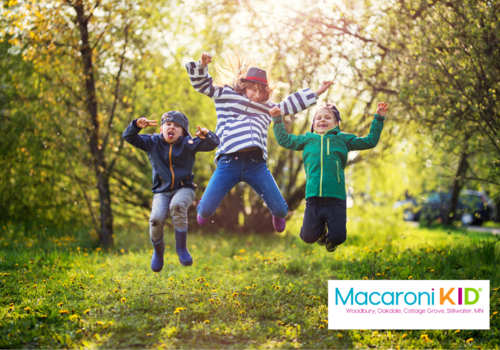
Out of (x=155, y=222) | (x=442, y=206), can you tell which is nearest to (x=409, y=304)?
(x=155, y=222)

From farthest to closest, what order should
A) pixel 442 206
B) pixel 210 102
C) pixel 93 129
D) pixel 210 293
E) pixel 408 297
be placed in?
pixel 442 206, pixel 210 102, pixel 93 129, pixel 210 293, pixel 408 297

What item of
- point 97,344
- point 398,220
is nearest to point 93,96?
point 97,344

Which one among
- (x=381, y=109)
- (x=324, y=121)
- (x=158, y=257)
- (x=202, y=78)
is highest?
(x=202, y=78)

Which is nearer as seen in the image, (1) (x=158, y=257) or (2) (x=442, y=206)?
(1) (x=158, y=257)

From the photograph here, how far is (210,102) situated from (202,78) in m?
4.40

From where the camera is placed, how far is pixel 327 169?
4551mm

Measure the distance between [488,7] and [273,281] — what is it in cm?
469

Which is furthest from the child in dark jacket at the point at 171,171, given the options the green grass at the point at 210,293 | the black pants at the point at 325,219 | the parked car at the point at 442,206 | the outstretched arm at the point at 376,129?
the parked car at the point at 442,206

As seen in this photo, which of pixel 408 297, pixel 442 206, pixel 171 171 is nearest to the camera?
pixel 171 171

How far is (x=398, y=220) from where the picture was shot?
10664 mm

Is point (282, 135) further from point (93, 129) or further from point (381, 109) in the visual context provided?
point (93, 129)

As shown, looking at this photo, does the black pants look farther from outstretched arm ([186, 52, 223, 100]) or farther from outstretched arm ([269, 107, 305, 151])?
outstretched arm ([186, 52, 223, 100])

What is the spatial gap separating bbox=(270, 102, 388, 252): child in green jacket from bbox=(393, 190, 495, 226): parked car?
7.44 meters

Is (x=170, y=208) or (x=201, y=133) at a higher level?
(x=201, y=133)
